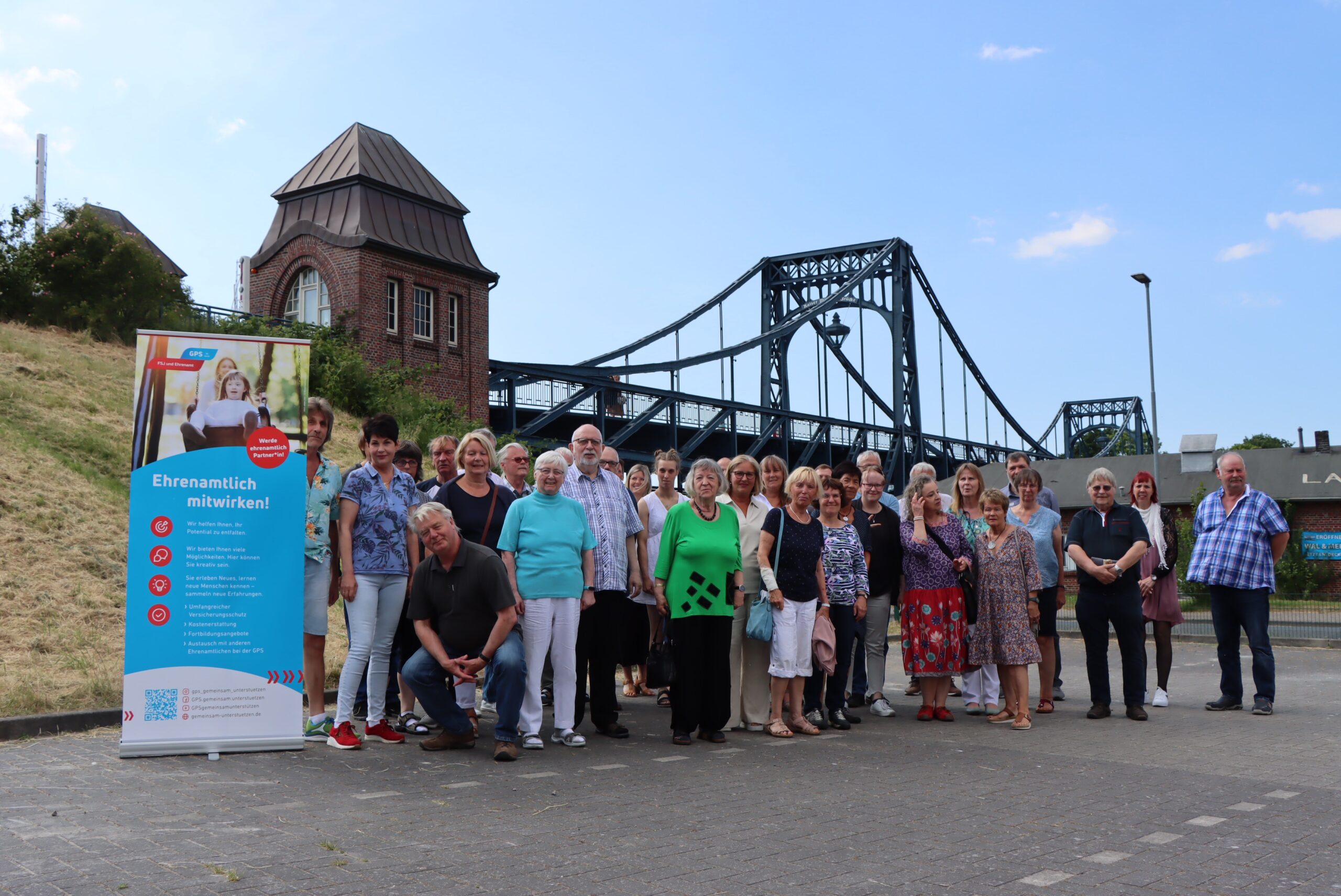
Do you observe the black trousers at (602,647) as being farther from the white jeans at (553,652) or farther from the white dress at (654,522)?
the white dress at (654,522)

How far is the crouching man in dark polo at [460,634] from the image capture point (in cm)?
666

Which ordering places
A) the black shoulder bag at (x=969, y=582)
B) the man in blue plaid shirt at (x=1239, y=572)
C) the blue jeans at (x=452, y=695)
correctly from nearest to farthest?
the blue jeans at (x=452, y=695)
the black shoulder bag at (x=969, y=582)
the man in blue plaid shirt at (x=1239, y=572)

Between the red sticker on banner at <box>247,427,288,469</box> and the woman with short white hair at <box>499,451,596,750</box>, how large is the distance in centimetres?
144

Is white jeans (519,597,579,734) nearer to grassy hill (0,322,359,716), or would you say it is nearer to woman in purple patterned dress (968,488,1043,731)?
grassy hill (0,322,359,716)

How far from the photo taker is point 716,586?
738cm

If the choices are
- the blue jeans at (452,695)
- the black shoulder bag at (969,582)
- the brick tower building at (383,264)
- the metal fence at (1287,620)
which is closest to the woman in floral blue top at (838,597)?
the black shoulder bag at (969,582)

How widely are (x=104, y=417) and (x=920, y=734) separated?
14490 mm

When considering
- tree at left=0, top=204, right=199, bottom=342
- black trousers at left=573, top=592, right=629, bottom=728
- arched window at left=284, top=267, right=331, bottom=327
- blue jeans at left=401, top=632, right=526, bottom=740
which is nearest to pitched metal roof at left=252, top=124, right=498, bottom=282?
arched window at left=284, top=267, right=331, bottom=327

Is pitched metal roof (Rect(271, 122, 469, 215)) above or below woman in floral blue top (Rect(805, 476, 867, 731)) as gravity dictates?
above

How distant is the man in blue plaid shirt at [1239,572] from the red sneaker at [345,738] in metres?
6.54

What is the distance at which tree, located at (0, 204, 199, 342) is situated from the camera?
925 inches

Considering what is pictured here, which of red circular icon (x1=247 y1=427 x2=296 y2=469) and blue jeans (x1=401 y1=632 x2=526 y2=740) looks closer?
blue jeans (x1=401 y1=632 x2=526 y2=740)

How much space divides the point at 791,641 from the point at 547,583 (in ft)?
5.77

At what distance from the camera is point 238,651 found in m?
6.77
